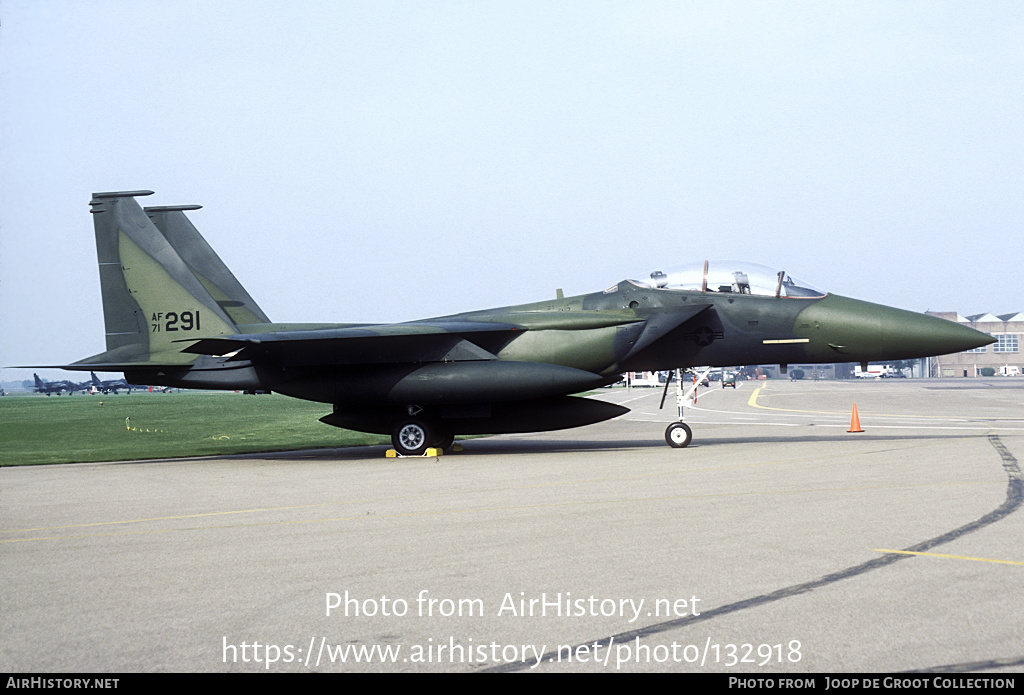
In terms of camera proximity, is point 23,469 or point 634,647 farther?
point 23,469

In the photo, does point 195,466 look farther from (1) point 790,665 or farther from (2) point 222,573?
(1) point 790,665

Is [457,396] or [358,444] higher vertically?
[457,396]

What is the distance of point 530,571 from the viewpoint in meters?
5.68

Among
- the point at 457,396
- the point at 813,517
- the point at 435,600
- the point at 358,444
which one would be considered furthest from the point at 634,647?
the point at 358,444

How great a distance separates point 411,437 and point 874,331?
8.22 meters

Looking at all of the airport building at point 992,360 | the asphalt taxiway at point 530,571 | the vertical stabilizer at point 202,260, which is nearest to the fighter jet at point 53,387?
the vertical stabilizer at point 202,260

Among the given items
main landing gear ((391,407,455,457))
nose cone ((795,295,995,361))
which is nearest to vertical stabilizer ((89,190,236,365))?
main landing gear ((391,407,455,457))

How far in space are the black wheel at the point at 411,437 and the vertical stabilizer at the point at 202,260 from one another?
5.60 metres

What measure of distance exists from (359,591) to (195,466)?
10314 mm

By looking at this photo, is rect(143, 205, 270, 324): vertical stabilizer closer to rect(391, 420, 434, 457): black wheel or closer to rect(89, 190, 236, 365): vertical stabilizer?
rect(89, 190, 236, 365): vertical stabilizer

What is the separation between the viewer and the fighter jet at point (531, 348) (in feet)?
49.1

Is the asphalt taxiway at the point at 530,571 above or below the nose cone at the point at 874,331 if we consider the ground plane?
below

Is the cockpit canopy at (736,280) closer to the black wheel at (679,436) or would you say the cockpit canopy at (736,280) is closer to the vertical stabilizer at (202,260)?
the black wheel at (679,436)
